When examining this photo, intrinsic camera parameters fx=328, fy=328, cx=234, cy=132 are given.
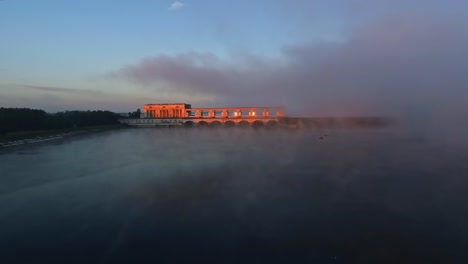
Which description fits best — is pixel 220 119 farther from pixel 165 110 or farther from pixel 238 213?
pixel 238 213

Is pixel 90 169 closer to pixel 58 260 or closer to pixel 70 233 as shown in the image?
pixel 70 233

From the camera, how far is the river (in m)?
3.62

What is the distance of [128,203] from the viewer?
537 centimetres

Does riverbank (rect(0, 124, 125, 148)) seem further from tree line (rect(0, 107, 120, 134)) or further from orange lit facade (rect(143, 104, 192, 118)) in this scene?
orange lit facade (rect(143, 104, 192, 118))

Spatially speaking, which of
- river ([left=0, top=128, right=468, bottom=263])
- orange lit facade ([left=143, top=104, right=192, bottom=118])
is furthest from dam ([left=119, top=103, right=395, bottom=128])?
river ([left=0, top=128, right=468, bottom=263])

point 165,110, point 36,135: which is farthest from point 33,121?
point 165,110

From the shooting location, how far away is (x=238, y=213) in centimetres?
479

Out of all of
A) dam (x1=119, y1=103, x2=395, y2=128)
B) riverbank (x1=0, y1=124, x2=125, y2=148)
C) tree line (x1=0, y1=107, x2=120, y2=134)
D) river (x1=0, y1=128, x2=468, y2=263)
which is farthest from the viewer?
dam (x1=119, y1=103, x2=395, y2=128)

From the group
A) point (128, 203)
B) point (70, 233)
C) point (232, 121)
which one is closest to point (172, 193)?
point (128, 203)

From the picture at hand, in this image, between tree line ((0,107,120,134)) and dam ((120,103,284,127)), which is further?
dam ((120,103,284,127))

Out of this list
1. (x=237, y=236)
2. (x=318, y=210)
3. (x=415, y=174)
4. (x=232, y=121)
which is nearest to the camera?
(x=237, y=236)

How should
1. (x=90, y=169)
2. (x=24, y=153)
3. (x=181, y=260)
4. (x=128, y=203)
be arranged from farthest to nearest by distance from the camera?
(x=24, y=153) < (x=90, y=169) < (x=128, y=203) < (x=181, y=260)

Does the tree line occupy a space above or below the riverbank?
above

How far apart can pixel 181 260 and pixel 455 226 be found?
354 cm
